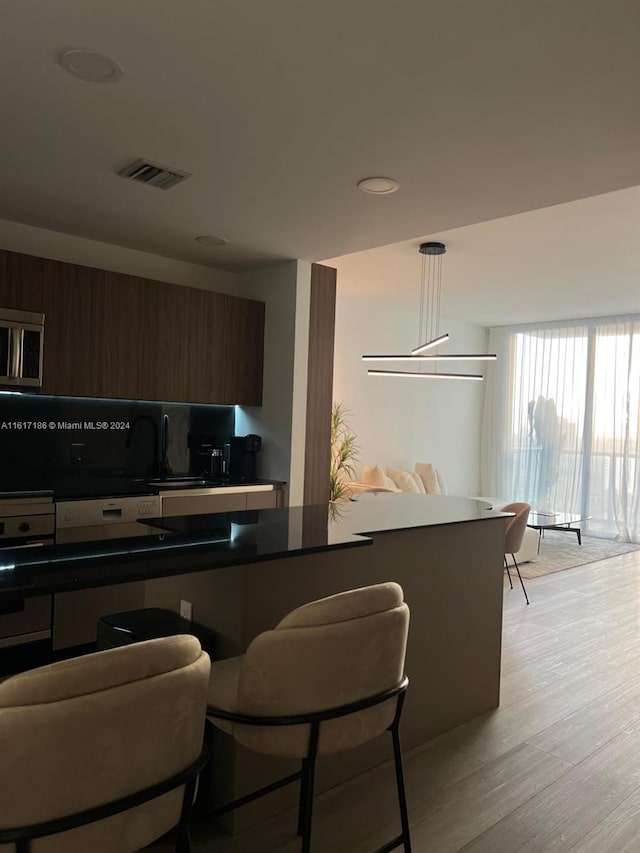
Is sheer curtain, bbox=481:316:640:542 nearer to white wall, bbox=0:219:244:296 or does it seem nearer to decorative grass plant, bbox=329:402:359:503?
decorative grass plant, bbox=329:402:359:503

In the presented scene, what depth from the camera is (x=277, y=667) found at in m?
1.60

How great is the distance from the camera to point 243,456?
520cm

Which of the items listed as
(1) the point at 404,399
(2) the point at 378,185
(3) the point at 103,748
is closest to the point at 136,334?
(2) the point at 378,185

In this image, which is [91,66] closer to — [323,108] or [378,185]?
[323,108]

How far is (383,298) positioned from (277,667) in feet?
22.8

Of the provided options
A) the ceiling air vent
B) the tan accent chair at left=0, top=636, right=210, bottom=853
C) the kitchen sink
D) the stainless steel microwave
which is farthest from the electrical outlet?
the tan accent chair at left=0, top=636, right=210, bottom=853

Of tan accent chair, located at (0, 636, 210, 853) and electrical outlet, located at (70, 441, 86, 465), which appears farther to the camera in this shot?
electrical outlet, located at (70, 441, 86, 465)

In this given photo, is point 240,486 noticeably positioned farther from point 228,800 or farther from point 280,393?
point 228,800

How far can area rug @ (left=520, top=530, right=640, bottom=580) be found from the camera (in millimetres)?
6621

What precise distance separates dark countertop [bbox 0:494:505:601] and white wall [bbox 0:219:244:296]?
2736 millimetres

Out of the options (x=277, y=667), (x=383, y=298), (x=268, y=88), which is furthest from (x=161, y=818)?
(x=383, y=298)

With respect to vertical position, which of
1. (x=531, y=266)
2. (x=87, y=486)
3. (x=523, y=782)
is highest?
(x=531, y=266)

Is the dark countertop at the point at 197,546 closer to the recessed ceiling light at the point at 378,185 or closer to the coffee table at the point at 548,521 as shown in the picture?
the recessed ceiling light at the point at 378,185

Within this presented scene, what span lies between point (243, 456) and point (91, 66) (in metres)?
3.28
